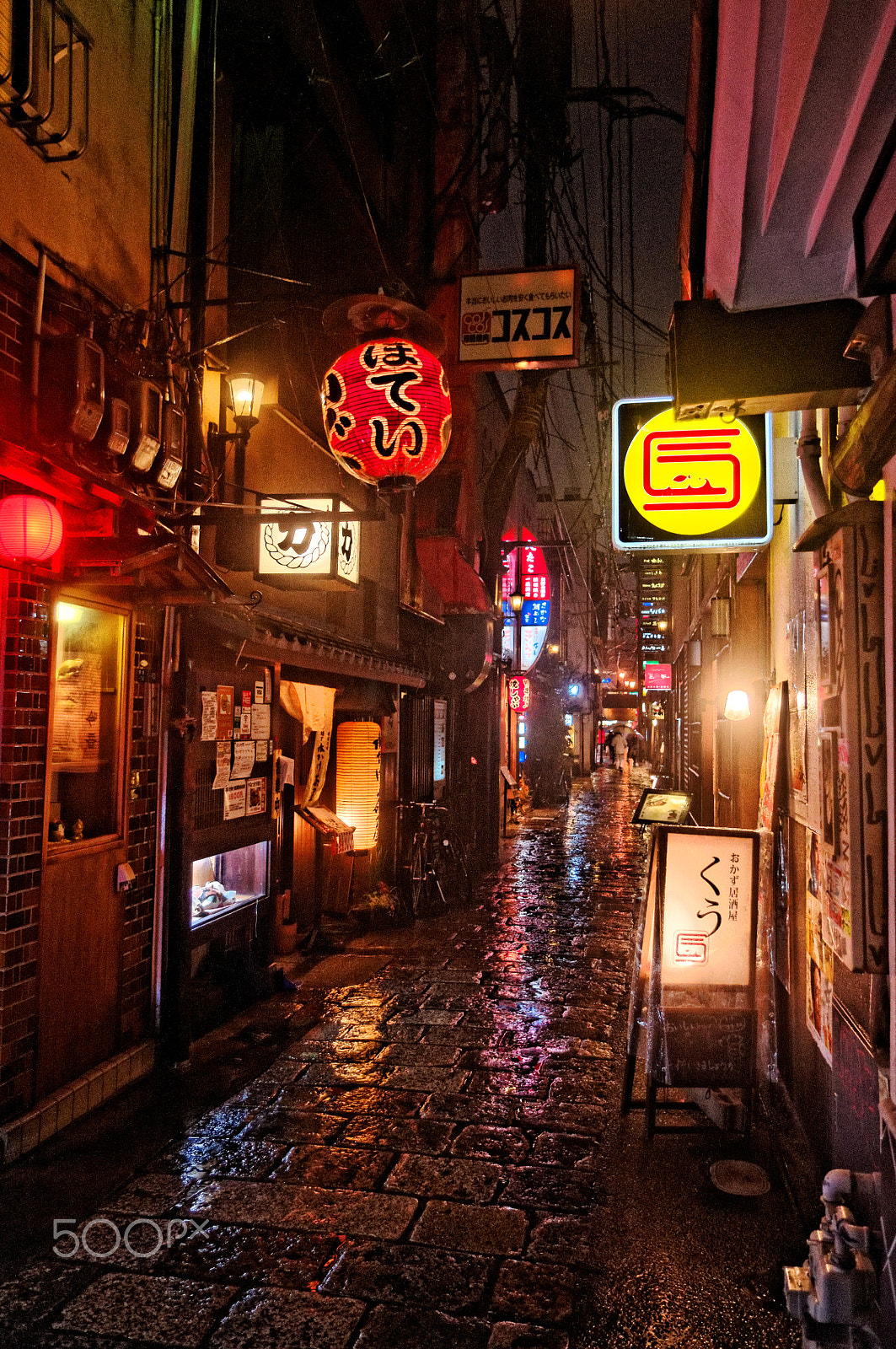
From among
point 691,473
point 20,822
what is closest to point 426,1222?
point 20,822

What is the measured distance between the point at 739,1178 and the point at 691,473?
237 inches

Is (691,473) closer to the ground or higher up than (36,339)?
closer to the ground

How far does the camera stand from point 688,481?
784cm

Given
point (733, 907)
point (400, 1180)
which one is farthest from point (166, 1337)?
point (733, 907)

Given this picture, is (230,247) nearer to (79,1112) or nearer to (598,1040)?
(79,1112)

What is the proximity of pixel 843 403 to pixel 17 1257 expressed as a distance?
7.34m

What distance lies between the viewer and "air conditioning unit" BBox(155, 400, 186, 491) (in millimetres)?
7701

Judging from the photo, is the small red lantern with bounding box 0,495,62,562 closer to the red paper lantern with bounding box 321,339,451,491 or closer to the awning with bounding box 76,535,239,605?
the awning with bounding box 76,535,239,605

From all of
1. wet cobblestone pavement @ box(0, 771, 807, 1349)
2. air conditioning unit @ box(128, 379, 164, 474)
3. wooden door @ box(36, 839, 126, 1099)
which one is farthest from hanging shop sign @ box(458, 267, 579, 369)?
wet cobblestone pavement @ box(0, 771, 807, 1349)

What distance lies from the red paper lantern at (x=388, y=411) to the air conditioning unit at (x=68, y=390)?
267cm

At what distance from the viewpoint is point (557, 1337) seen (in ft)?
13.8

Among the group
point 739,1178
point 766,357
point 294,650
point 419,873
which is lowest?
point 739,1178

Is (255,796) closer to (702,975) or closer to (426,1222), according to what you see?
(426,1222)
